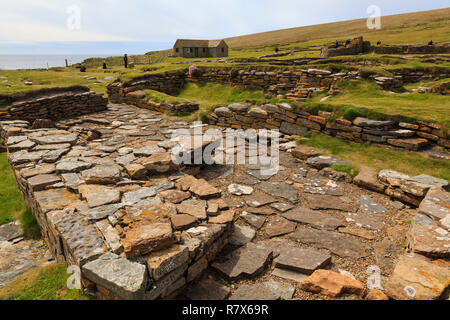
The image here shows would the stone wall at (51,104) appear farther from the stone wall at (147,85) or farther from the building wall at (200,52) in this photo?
the building wall at (200,52)

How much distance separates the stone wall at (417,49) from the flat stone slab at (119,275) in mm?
23211

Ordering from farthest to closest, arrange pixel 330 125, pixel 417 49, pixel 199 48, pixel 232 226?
pixel 199 48 → pixel 417 49 → pixel 330 125 → pixel 232 226

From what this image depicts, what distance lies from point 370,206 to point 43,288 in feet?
17.4

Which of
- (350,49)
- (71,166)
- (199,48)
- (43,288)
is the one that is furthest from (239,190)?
(199,48)

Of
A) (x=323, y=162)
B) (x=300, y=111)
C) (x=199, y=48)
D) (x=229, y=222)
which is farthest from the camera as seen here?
(x=199, y=48)

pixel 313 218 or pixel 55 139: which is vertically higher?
pixel 55 139

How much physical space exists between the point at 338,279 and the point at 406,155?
4.67 m

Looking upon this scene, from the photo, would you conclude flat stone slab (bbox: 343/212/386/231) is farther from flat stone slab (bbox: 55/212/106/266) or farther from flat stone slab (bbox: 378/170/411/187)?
flat stone slab (bbox: 55/212/106/266)

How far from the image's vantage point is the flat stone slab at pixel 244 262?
10.9 ft

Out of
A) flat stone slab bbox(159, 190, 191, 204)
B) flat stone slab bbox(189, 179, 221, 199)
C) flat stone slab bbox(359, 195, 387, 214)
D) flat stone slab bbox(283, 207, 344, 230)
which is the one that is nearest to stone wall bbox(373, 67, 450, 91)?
flat stone slab bbox(359, 195, 387, 214)

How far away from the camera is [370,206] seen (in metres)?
5.09

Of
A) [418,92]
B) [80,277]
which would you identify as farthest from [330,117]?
[80,277]

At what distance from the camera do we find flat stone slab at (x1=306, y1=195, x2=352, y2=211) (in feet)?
16.5

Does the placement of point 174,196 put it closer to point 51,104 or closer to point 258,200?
point 258,200
